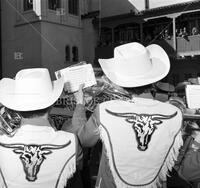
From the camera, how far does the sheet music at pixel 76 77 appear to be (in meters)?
2.56

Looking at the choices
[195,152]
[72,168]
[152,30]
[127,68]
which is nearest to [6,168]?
[72,168]

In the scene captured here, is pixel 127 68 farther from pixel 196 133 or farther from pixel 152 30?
pixel 152 30

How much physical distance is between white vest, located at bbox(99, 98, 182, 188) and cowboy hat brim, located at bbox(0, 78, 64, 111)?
29 cm

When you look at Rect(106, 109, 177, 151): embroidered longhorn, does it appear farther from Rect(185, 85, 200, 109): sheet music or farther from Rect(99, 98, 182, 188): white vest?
Rect(185, 85, 200, 109): sheet music

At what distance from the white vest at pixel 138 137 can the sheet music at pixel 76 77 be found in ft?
1.94

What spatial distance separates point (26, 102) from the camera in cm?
192

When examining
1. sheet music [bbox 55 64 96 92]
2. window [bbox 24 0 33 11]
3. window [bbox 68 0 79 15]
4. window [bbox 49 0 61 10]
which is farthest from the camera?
window [bbox 68 0 79 15]

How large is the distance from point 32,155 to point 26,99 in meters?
0.32

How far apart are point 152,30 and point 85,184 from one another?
56.2 feet

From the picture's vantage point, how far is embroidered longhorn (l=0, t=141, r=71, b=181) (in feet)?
6.07

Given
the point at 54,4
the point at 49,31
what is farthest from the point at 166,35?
the point at 54,4

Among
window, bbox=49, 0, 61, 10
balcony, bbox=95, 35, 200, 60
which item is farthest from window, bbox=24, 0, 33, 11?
balcony, bbox=95, 35, 200, 60

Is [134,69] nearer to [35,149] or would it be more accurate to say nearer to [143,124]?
[143,124]

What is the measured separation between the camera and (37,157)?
1854 millimetres
